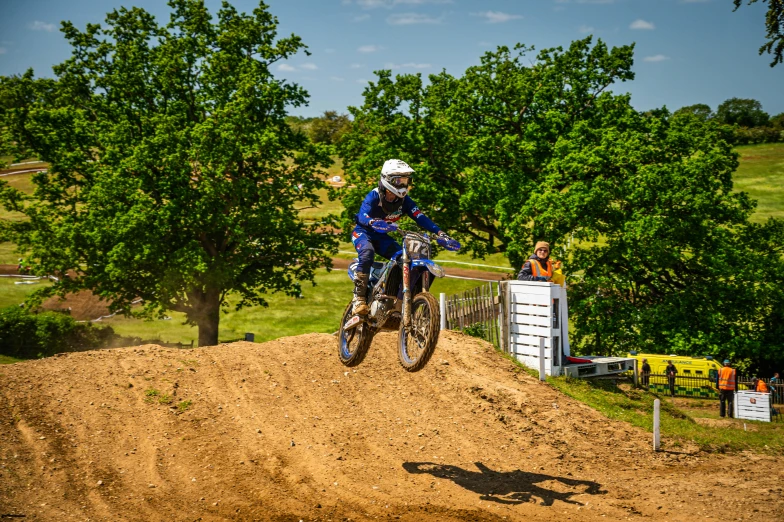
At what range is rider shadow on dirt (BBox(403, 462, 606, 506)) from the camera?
11.7m

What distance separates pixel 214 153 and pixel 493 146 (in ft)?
47.1

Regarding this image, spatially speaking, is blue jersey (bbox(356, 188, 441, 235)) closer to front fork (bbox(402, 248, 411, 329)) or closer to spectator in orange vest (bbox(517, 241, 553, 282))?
front fork (bbox(402, 248, 411, 329))

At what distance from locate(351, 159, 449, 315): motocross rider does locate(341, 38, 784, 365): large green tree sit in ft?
65.5

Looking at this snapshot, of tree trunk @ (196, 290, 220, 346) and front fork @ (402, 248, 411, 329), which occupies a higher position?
front fork @ (402, 248, 411, 329)

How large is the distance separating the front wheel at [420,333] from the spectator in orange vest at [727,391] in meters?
17.3

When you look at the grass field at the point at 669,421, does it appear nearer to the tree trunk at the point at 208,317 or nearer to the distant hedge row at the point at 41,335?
the tree trunk at the point at 208,317

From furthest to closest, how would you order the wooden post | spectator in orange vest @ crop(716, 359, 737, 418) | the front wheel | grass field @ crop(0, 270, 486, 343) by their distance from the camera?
grass field @ crop(0, 270, 486, 343) → spectator in orange vest @ crop(716, 359, 737, 418) → the wooden post → the front wheel

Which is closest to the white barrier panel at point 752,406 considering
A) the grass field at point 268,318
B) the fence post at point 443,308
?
the fence post at point 443,308

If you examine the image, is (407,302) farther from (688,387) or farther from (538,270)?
(688,387)

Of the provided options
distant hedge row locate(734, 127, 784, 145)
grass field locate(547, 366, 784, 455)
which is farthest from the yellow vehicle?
distant hedge row locate(734, 127, 784, 145)

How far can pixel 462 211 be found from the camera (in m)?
36.2

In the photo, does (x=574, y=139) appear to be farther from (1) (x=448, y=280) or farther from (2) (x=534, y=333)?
(1) (x=448, y=280)

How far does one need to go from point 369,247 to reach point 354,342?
2.05 metres

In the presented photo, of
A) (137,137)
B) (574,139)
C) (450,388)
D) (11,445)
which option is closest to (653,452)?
(450,388)
